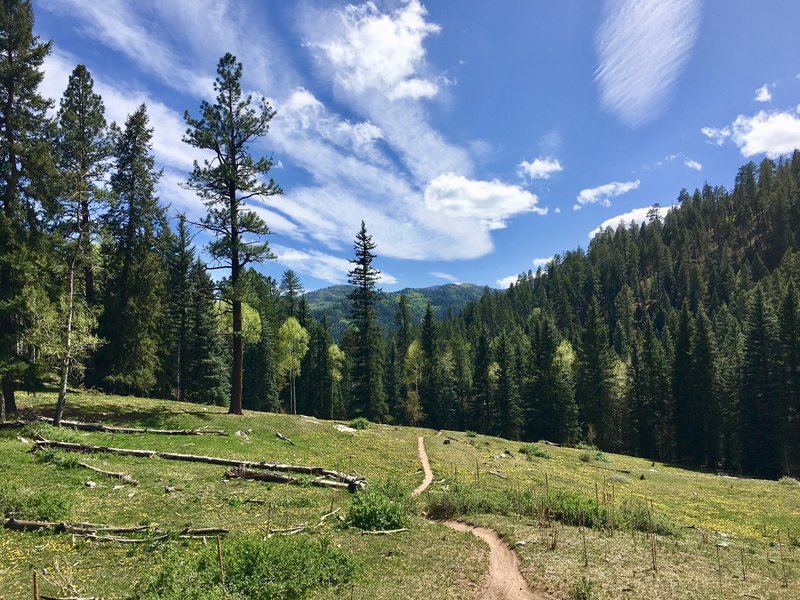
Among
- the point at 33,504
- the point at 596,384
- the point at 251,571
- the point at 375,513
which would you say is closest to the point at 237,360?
the point at 33,504

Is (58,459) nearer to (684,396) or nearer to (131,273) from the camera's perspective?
(131,273)

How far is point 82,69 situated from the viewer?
108ft

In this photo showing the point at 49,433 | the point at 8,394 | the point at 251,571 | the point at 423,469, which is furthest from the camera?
the point at 423,469

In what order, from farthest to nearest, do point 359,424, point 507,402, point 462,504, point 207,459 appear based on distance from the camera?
point 507,402
point 359,424
point 207,459
point 462,504

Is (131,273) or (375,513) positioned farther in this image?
(131,273)

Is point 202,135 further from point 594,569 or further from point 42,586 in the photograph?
point 594,569

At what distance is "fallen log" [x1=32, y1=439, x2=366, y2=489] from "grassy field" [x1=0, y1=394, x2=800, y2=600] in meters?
0.68

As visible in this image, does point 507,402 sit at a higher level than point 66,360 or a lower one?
lower

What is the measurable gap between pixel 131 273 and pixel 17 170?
17.3 metres

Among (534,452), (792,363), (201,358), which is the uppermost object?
(792,363)

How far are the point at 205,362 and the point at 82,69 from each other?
37.6 m

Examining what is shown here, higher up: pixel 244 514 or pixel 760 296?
pixel 760 296

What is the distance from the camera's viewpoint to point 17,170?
2598cm

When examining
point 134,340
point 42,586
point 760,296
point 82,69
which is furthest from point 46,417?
point 760,296
